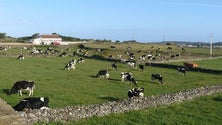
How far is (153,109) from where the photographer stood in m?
21.0

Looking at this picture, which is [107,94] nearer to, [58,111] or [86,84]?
[86,84]

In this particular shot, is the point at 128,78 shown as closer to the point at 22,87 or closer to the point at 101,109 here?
the point at 22,87

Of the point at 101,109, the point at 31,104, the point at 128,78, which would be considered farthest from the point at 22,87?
the point at 128,78

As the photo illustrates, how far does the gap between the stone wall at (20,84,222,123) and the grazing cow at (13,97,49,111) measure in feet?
5.98

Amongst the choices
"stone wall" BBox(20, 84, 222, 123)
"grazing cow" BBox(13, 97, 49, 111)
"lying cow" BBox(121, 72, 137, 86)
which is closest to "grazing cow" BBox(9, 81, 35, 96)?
"grazing cow" BBox(13, 97, 49, 111)

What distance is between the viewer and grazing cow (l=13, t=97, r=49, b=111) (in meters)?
18.2

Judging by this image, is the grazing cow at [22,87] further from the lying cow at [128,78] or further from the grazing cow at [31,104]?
the lying cow at [128,78]

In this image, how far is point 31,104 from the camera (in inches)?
742

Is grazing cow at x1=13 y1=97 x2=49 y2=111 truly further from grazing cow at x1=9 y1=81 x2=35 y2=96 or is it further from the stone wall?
grazing cow at x1=9 y1=81 x2=35 y2=96

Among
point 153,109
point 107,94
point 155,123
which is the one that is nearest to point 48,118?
point 155,123

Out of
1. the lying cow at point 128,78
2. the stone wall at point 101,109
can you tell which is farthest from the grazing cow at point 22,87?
the lying cow at point 128,78

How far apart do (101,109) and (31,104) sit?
3603mm

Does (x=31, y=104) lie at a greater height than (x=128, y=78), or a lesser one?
lesser

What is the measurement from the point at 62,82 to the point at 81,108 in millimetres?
12341
